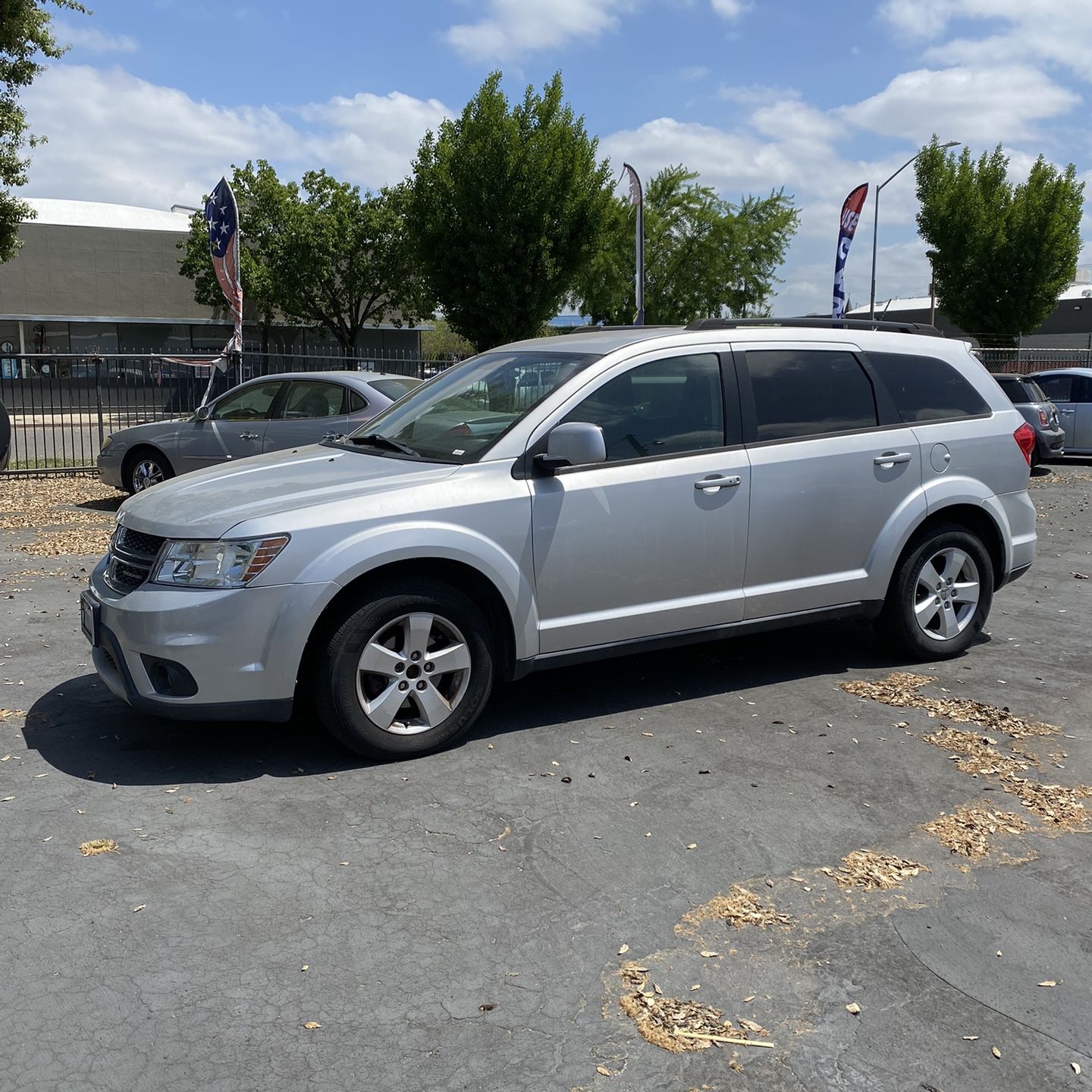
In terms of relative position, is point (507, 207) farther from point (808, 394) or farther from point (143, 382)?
point (808, 394)

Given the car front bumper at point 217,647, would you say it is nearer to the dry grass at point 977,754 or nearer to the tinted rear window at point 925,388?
the dry grass at point 977,754

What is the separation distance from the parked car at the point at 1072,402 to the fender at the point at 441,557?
54.0ft

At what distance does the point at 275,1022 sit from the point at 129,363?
19.4 meters

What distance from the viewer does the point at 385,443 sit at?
18.5ft

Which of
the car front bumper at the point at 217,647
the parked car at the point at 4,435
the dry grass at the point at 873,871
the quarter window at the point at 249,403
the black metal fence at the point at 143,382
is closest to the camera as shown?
the dry grass at the point at 873,871

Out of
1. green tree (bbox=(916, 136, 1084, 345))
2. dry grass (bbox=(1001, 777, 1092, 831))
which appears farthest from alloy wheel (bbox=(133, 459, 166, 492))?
green tree (bbox=(916, 136, 1084, 345))

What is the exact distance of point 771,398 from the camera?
5738 mm

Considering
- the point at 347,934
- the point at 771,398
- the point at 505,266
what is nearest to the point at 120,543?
the point at 347,934

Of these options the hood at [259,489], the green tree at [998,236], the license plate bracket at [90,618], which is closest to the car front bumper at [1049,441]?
the hood at [259,489]

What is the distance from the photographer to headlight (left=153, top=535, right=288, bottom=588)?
177 inches

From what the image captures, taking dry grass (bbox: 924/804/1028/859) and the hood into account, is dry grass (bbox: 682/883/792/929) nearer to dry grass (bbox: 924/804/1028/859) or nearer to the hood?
dry grass (bbox: 924/804/1028/859)

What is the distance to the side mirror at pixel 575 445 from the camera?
16.0 ft

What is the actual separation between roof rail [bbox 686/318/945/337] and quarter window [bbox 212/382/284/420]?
6798 mm

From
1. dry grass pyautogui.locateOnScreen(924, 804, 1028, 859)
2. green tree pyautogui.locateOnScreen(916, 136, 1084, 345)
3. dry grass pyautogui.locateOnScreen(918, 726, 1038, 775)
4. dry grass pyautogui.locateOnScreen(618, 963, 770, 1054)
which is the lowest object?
dry grass pyautogui.locateOnScreen(618, 963, 770, 1054)
